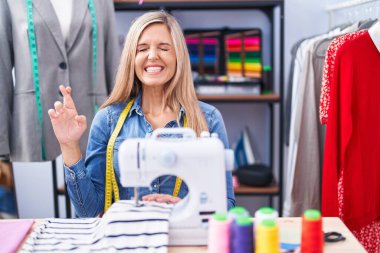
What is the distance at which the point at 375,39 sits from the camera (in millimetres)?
1694

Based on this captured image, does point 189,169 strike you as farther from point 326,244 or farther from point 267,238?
point 326,244

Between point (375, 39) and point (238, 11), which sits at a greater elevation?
point (238, 11)

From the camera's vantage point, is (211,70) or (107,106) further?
(211,70)

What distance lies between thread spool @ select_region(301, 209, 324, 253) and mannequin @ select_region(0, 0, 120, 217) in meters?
1.47

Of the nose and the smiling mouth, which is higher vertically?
the nose

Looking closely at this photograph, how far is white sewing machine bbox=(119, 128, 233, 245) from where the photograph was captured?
112cm

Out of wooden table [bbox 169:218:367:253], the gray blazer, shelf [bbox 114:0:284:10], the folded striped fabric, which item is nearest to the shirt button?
the gray blazer

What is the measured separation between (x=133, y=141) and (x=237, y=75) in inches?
63.9

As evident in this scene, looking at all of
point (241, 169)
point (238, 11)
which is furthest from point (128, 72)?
point (238, 11)

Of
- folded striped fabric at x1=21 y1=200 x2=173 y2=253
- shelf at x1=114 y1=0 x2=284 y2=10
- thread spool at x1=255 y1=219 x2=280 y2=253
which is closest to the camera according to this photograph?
thread spool at x1=255 y1=219 x2=280 y2=253

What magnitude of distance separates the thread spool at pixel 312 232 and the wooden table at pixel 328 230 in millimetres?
169

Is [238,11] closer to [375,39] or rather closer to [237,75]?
[237,75]

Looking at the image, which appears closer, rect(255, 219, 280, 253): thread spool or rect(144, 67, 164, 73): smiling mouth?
rect(255, 219, 280, 253): thread spool

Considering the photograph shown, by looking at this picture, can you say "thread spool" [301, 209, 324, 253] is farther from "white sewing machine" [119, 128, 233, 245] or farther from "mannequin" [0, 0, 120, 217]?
"mannequin" [0, 0, 120, 217]
